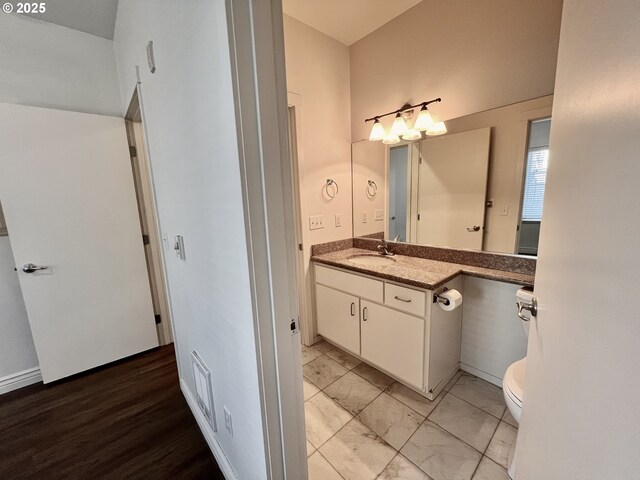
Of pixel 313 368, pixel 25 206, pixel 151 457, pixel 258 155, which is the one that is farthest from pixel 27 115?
pixel 313 368

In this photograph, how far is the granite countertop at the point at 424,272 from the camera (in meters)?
1.49

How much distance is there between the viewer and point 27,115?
1729 mm

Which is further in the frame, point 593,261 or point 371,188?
point 371,188

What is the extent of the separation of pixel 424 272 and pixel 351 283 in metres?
0.53

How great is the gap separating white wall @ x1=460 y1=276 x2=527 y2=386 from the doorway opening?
237cm

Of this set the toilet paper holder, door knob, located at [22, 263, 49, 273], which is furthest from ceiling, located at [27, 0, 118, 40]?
the toilet paper holder

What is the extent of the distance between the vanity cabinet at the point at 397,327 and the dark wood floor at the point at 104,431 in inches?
45.5

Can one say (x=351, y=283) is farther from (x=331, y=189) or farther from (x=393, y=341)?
(x=331, y=189)

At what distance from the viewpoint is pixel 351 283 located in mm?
1928

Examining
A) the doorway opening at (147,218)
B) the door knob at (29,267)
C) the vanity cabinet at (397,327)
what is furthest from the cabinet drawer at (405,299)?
the door knob at (29,267)

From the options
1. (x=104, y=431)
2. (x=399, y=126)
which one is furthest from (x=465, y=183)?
(x=104, y=431)

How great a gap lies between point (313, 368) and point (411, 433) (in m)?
0.85

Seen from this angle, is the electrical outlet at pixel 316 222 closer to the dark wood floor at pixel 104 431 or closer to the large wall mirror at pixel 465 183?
the large wall mirror at pixel 465 183

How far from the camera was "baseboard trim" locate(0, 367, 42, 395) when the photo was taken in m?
1.86
